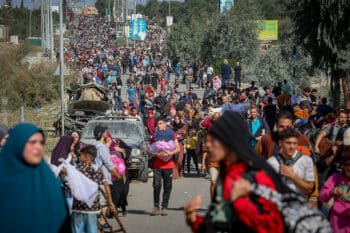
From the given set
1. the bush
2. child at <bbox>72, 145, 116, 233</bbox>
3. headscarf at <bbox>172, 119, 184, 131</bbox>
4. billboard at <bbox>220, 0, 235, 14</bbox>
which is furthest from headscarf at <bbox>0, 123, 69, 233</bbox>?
billboard at <bbox>220, 0, 235, 14</bbox>

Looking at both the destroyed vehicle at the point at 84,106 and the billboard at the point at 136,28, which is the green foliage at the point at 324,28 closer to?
the destroyed vehicle at the point at 84,106

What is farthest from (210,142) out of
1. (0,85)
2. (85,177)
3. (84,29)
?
(84,29)

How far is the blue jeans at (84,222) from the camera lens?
1084 centimetres

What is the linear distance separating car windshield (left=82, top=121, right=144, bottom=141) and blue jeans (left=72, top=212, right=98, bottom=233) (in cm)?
1011

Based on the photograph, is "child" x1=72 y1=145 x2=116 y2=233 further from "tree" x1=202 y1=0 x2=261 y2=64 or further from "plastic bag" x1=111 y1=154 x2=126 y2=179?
"tree" x1=202 y1=0 x2=261 y2=64

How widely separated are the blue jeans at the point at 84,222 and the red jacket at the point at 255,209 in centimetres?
528

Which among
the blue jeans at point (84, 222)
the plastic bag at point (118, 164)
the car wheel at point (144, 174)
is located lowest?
the car wheel at point (144, 174)

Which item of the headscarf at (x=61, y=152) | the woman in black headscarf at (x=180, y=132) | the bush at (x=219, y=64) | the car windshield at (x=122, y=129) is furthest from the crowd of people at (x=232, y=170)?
the bush at (x=219, y=64)

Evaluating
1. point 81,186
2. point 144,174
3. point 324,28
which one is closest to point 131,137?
point 144,174

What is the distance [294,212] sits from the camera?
5730mm

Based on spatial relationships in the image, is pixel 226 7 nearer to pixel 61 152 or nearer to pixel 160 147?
pixel 160 147

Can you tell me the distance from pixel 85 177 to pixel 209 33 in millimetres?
47845

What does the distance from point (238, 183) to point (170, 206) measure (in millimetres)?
11764

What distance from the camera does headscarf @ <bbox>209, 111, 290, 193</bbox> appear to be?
18.6 ft
